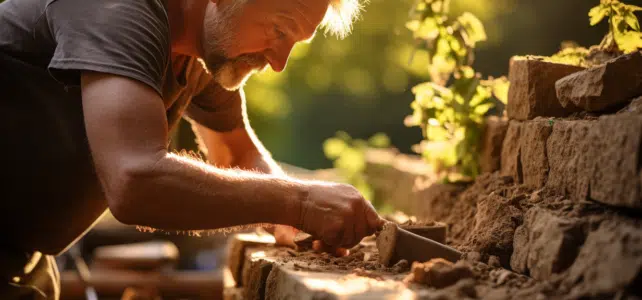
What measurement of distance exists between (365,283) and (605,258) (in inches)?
25.8

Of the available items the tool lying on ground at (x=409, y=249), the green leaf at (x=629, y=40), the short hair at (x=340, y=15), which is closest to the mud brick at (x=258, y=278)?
the tool lying on ground at (x=409, y=249)

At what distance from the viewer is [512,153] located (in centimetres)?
282

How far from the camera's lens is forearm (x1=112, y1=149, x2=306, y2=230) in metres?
1.94

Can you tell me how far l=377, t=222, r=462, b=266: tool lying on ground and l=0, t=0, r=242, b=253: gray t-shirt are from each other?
955mm

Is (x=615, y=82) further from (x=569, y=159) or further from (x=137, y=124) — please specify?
(x=137, y=124)

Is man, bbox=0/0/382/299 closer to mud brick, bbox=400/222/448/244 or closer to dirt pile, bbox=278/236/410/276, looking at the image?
dirt pile, bbox=278/236/410/276

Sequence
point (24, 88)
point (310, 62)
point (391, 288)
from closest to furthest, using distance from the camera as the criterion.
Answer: point (391, 288), point (24, 88), point (310, 62)

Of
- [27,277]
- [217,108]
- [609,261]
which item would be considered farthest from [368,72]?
[609,261]

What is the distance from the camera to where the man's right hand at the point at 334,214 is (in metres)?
2.18

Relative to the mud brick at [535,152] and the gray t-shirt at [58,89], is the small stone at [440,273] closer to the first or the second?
the mud brick at [535,152]

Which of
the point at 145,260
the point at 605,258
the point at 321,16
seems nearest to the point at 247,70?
the point at 321,16

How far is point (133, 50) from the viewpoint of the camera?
2.06m

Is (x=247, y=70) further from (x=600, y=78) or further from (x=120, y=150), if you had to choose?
(x=600, y=78)

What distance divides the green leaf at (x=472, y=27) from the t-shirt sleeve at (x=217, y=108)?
130 cm
